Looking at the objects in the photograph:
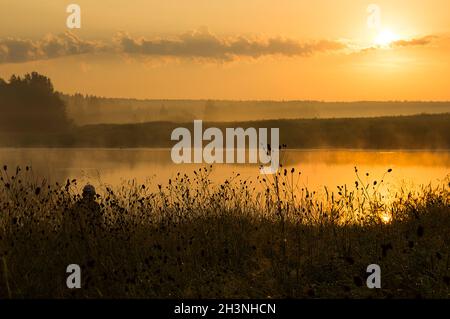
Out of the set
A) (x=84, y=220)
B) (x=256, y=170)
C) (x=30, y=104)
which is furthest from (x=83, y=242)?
(x=30, y=104)

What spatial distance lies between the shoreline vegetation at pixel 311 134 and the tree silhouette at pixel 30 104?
103cm

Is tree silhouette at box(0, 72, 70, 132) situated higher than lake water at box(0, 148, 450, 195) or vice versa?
tree silhouette at box(0, 72, 70, 132)

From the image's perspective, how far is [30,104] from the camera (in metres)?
70.4

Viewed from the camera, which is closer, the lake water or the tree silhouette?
the lake water

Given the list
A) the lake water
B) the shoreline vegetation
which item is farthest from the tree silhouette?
the lake water

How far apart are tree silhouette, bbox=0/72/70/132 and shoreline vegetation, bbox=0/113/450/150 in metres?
1.03

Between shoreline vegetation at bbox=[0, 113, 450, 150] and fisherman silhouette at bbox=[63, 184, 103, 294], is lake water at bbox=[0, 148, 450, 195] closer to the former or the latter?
fisherman silhouette at bbox=[63, 184, 103, 294]

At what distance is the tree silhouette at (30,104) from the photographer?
7031cm

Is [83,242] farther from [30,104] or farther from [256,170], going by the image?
[30,104]

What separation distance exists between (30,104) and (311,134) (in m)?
35.1

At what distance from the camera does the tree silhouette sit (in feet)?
231
